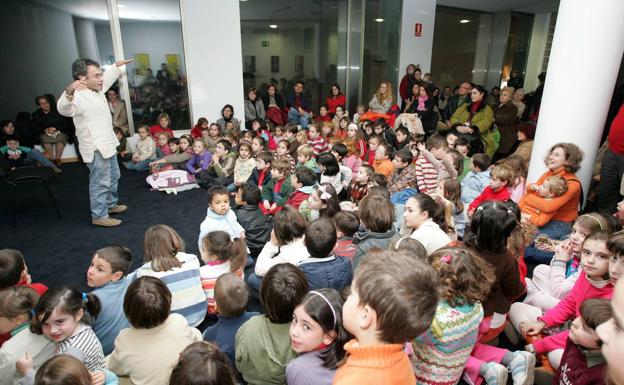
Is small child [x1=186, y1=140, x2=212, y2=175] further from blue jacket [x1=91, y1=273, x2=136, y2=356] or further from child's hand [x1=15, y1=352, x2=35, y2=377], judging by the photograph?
child's hand [x1=15, y1=352, x2=35, y2=377]

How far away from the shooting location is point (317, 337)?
4.61 feet

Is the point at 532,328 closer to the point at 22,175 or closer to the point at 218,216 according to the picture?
the point at 218,216

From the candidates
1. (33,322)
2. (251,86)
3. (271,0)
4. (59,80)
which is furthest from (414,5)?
(33,322)

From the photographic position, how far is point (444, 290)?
5.16 ft

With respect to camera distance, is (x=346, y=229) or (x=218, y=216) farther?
(x=218, y=216)

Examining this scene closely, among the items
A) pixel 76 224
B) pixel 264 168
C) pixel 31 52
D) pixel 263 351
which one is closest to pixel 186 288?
pixel 263 351

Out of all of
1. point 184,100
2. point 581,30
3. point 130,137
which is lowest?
point 130,137

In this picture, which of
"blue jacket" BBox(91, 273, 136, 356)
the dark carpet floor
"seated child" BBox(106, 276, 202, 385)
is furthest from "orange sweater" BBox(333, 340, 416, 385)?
the dark carpet floor

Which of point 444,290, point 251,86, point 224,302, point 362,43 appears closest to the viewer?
point 444,290

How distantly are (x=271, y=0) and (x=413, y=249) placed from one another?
702 cm

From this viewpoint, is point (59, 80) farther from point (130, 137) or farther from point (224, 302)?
point (224, 302)

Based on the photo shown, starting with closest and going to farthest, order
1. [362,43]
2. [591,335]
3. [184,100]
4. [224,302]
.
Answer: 1. [591,335]
2. [224,302]
3. [184,100]
4. [362,43]

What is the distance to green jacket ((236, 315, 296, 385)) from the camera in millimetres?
1662

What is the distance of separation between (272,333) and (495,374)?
103 cm
